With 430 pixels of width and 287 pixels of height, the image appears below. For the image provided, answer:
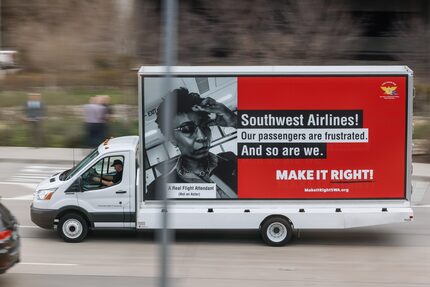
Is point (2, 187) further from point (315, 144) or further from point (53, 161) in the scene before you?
point (315, 144)

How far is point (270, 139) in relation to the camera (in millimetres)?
12602

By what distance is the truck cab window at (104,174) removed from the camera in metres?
12.8

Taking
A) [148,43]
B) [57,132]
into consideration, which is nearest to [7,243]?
[57,132]

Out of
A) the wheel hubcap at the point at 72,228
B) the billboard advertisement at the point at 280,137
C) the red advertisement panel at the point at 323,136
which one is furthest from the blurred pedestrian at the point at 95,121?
the red advertisement panel at the point at 323,136

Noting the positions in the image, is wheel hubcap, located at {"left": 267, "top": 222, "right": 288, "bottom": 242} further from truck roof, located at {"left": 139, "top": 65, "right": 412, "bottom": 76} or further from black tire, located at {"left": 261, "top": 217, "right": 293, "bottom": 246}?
truck roof, located at {"left": 139, "top": 65, "right": 412, "bottom": 76}

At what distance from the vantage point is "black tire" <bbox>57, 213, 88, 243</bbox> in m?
12.9

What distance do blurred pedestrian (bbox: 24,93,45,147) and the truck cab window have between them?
30.4ft

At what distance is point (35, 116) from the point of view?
21.8 metres

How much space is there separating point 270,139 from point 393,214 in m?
2.31

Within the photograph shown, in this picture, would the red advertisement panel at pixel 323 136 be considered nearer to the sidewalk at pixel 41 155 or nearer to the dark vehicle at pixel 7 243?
the dark vehicle at pixel 7 243

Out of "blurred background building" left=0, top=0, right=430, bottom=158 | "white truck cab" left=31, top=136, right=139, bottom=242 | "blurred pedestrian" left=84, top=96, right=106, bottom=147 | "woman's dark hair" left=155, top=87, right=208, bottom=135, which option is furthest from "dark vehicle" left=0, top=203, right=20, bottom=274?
"blurred background building" left=0, top=0, right=430, bottom=158

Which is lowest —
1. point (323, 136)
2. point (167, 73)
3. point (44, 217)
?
point (44, 217)

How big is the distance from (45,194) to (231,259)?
10.7ft

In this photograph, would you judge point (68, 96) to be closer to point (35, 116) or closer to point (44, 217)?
point (35, 116)
